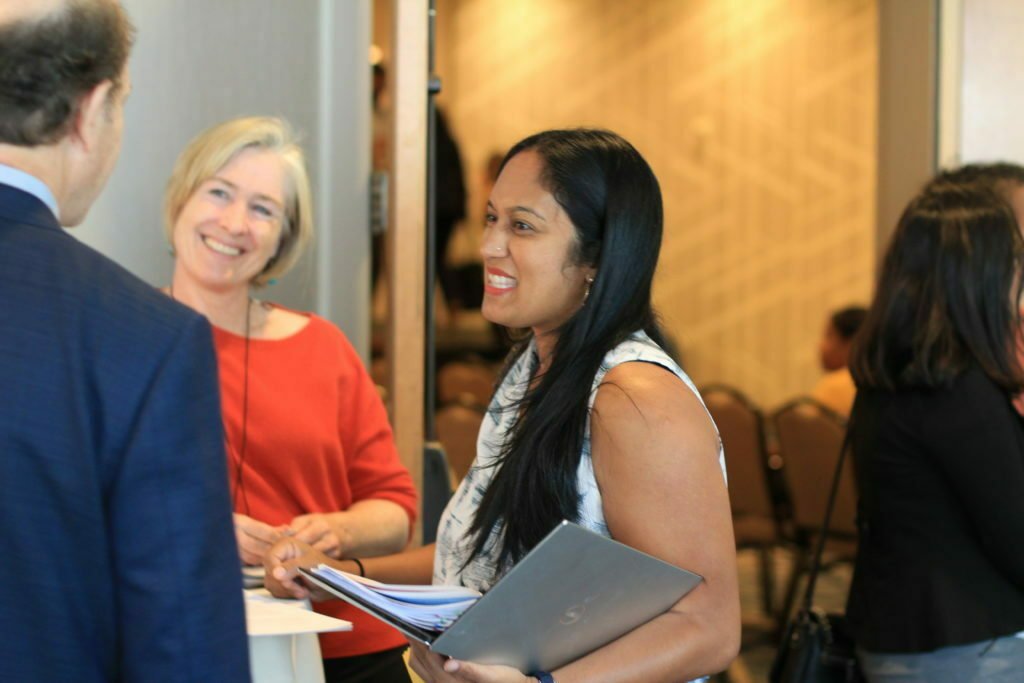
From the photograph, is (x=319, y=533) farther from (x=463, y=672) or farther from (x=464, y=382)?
(x=464, y=382)

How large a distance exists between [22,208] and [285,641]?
2.54 feet

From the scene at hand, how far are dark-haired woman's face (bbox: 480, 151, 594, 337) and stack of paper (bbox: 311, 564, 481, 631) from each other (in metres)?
0.45

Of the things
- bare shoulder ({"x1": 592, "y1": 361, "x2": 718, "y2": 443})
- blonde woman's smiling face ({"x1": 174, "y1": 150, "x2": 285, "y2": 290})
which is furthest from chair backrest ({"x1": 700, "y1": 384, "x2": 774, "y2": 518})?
bare shoulder ({"x1": 592, "y1": 361, "x2": 718, "y2": 443})

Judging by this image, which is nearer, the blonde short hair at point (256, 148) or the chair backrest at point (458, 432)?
the blonde short hair at point (256, 148)

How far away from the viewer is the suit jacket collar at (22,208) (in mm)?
1300

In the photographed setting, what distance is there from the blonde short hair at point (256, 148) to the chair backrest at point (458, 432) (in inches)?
88.5

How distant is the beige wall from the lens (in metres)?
9.19

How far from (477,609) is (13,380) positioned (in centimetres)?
60

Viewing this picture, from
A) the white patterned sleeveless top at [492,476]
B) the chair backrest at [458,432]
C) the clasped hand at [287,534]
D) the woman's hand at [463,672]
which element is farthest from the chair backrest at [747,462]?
the woman's hand at [463,672]

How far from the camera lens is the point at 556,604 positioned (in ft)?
5.22

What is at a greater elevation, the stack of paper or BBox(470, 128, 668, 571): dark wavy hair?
BBox(470, 128, 668, 571): dark wavy hair

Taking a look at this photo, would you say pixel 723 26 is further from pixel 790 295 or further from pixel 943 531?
pixel 943 531

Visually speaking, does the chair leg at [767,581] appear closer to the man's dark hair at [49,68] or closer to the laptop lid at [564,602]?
the laptop lid at [564,602]

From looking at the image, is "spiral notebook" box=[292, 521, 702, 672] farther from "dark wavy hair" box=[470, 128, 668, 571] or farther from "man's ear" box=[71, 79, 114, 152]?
"man's ear" box=[71, 79, 114, 152]
